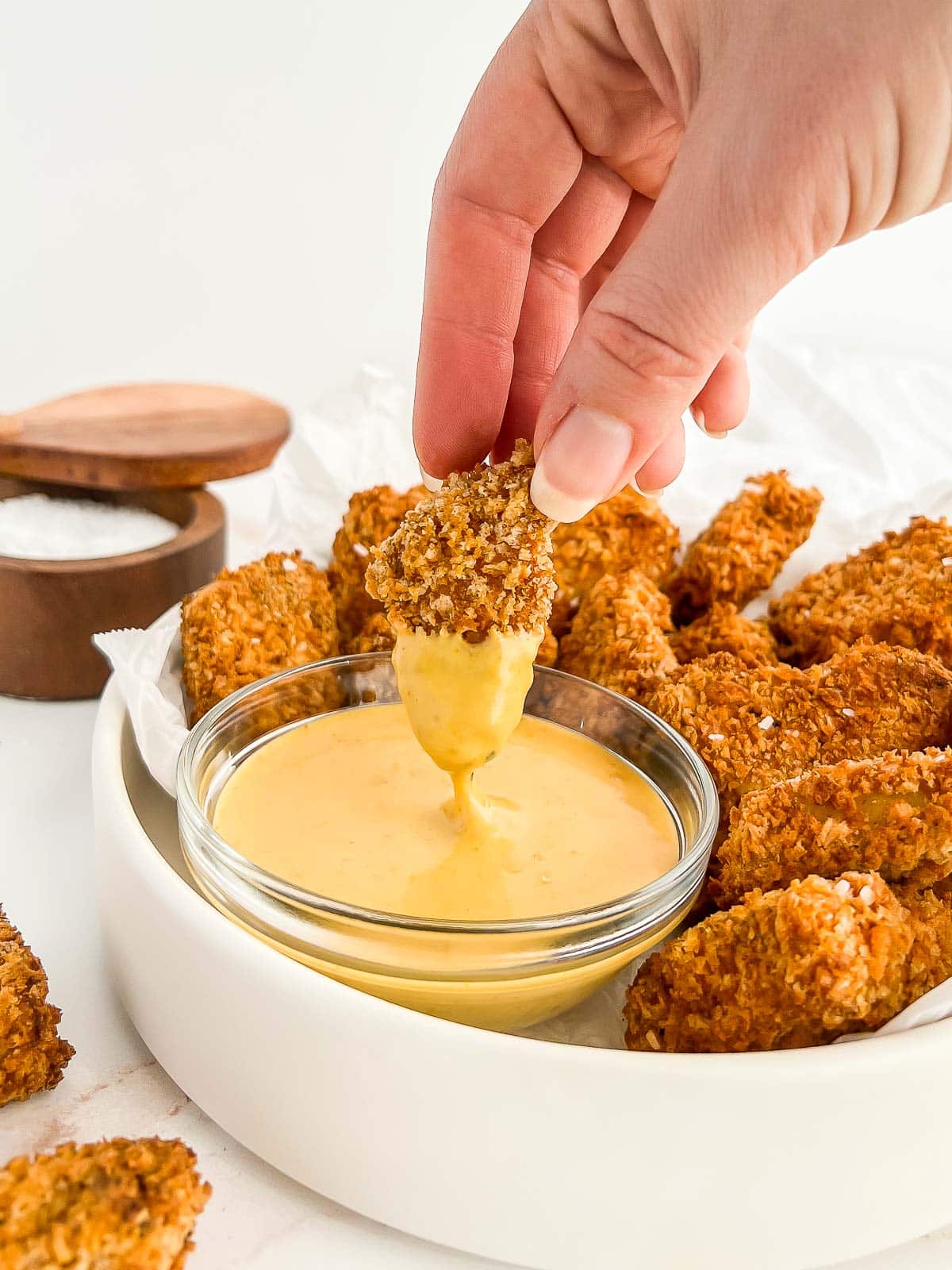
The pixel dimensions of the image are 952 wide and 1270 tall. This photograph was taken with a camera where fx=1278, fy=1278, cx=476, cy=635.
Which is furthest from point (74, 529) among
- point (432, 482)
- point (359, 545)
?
point (432, 482)

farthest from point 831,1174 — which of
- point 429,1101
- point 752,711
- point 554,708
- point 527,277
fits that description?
point 527,277

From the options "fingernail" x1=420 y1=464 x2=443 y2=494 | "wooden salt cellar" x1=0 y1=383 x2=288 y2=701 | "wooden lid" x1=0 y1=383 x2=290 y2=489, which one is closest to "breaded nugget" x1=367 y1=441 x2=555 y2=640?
"fingernail" x1=420 y1=464 x2=443 y2=494

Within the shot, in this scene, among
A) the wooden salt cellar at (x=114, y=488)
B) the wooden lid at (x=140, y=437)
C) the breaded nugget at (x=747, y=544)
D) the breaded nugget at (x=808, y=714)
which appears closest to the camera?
the breaded nugget at (x=808, y=714)

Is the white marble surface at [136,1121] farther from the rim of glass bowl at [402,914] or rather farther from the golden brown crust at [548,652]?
the golden brown crust at [548,652]

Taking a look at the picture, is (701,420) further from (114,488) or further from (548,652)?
(114,488)

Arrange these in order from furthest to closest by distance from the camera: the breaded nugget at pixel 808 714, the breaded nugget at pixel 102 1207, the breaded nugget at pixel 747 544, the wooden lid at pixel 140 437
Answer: the wooden lid at pixel 140 437
the breaded nugget at pixel 747 544
the breaded nugget at pixel 808 714
the breaded nugget at pixel 102 1207

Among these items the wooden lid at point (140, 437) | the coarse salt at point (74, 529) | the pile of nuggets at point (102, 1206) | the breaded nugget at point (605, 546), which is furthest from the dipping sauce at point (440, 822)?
the wooden lid at point (140, 437)

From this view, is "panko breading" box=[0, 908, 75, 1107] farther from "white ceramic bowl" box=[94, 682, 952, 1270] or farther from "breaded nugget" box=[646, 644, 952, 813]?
"breaded nugget" box=[646, 644, 952, 813]
